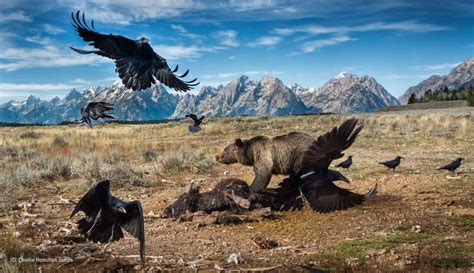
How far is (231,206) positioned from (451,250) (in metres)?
3.72

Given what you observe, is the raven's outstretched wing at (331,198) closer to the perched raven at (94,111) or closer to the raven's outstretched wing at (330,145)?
the raven's outstretched wing at (330,145)

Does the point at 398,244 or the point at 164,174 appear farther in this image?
the point at 164,174

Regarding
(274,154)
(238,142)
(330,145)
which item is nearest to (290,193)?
(330,145)

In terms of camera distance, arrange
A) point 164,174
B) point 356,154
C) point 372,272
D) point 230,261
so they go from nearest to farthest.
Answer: point 372,272 < point 230,261 < point 164,174 < point 356,154

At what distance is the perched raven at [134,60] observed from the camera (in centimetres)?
515

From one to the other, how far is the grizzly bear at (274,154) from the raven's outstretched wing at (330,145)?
1.98m

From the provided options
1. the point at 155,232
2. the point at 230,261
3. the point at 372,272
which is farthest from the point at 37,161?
the point at 372,272

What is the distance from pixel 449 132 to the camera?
21.9 metres

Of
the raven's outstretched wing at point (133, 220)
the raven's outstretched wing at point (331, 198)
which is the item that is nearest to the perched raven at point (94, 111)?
the raven's outstretched wing at point (133, 220)

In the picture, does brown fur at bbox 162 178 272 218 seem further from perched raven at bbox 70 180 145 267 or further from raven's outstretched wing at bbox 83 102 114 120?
perched raven at bbox 70 180 145 267

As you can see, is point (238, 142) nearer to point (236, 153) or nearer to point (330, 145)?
point (236, 153)

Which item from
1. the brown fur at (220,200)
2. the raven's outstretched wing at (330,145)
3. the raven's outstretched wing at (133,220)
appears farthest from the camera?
the brown fur at (220,200)

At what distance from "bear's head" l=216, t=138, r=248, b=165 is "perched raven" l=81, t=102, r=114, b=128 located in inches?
136

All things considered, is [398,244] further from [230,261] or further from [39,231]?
[39,231]
